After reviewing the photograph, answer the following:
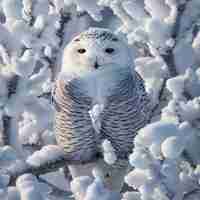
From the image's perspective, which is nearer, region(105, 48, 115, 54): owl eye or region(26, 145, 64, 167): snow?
region(26, 145, 64, 167): snow

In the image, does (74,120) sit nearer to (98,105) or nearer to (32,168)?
(98,105)

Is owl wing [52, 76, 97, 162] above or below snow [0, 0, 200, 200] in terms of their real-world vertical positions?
below

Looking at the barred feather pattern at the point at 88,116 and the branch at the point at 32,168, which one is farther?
the barred feather pattern at the point at 88,116

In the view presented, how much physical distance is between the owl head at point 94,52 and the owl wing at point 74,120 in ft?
0.29

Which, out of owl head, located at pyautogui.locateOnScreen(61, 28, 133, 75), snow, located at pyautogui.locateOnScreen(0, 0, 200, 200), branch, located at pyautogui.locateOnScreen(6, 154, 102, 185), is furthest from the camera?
owl head, located at pyautogui.locateOnScreen(61, 28, 133, 75)

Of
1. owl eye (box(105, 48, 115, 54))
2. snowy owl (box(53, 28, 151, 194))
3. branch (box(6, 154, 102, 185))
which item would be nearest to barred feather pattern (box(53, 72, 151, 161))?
snowy owl (box(53, 28, 151, 194))

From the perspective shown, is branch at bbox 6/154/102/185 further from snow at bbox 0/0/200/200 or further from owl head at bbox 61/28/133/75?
owl head at bbox 61/28/133/75

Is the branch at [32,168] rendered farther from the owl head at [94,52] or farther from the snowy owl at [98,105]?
the owl head at [94,52]

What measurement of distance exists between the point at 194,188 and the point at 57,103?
1324 millimetres

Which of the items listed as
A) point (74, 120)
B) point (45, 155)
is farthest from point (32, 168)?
point (74, 120)

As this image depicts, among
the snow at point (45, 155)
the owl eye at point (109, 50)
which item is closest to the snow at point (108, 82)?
the snow at point (45, 155)

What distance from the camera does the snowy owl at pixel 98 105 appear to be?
8.22 feet

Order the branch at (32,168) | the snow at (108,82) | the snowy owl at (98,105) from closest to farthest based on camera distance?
1. the snow at (108,82)
2. the branch at (32,168)
3. the snowy owl at (98,105)

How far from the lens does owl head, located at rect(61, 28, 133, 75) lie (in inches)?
93.4
